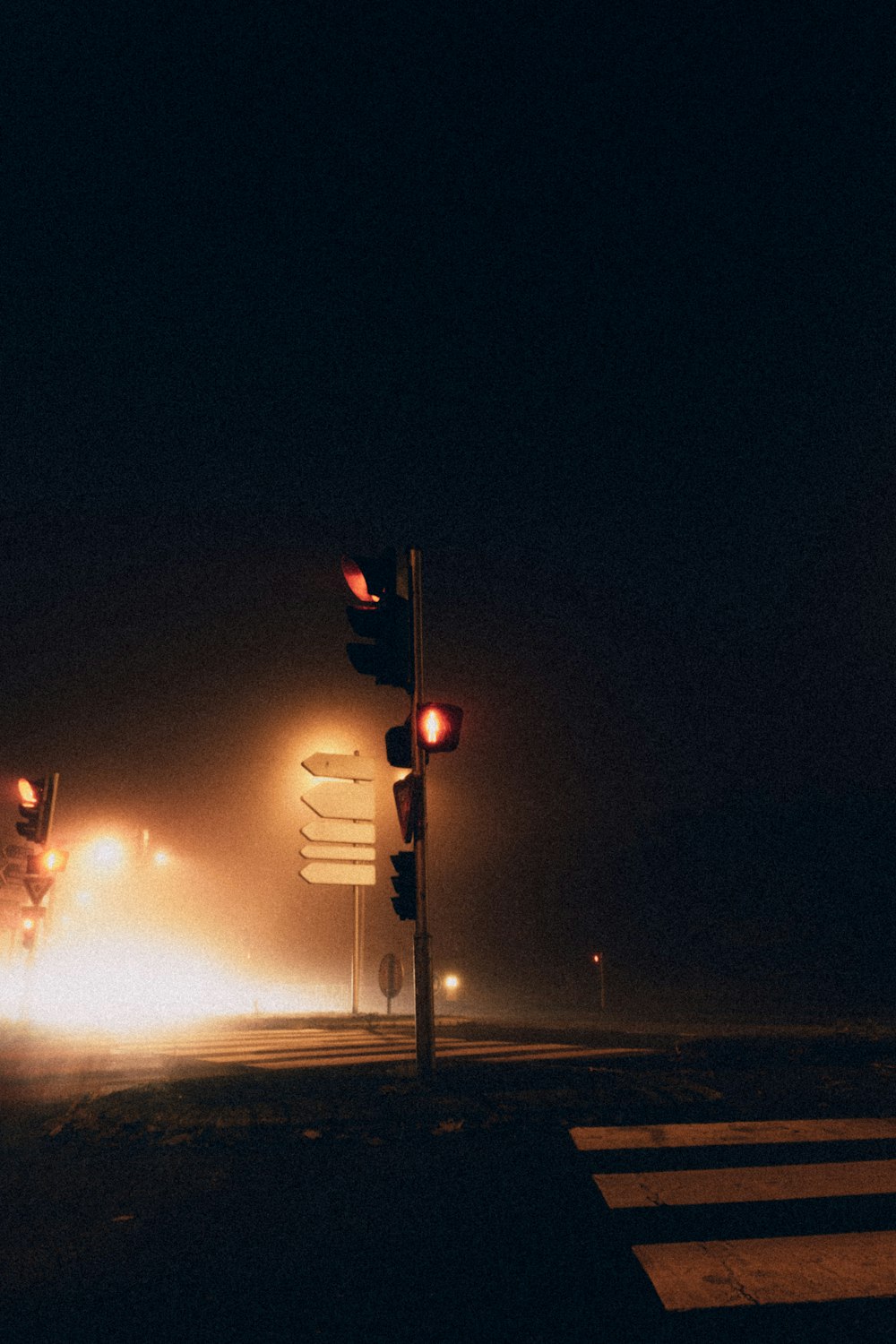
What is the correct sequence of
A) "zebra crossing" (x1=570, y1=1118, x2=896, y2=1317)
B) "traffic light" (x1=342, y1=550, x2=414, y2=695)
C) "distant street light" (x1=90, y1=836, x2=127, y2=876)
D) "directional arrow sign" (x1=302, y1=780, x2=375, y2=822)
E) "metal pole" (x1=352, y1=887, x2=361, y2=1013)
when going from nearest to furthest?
"zebra crossing" (x1=570, y1=1118, x2=896, y2=1317)
"traffic light" (x1=342, y1=550, x2=414, y2=695)
"directional arrow sign" (x1=302, y1=780, x2=375, y2=822)
"metal pole" (x1=352, y1=887, x2=361, y2=1013)
"distant street light" (x1=90, y1=836, x2=127, y2=876)

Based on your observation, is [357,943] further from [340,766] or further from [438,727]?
[438,727]

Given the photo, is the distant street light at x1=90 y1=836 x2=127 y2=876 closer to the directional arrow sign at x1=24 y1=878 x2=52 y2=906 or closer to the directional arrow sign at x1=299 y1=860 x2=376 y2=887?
the directional arrow sign at x1=24 y1=878 x2=52 y2=906

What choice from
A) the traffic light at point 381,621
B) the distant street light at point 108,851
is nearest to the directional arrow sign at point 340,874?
the traffic light at point 381,621

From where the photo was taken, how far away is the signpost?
12.2m

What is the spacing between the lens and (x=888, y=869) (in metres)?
25.8

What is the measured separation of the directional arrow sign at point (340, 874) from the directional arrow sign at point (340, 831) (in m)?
0.64

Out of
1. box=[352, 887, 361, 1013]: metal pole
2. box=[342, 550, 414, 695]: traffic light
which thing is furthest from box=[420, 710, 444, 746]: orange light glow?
box=[352, 887, 361, 1013]: metal pole

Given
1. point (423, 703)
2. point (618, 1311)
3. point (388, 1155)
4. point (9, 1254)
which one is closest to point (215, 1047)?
point (423, 703)

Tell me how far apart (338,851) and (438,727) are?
6888mm

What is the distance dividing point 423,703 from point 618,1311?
4.64 meters

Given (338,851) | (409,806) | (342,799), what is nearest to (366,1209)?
(409,806)

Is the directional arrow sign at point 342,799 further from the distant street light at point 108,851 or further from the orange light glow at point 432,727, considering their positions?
the distant street light at point 108,851

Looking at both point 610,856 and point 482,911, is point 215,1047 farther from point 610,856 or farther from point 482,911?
point 482,911

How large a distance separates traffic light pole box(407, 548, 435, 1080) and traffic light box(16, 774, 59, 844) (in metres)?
11.9
